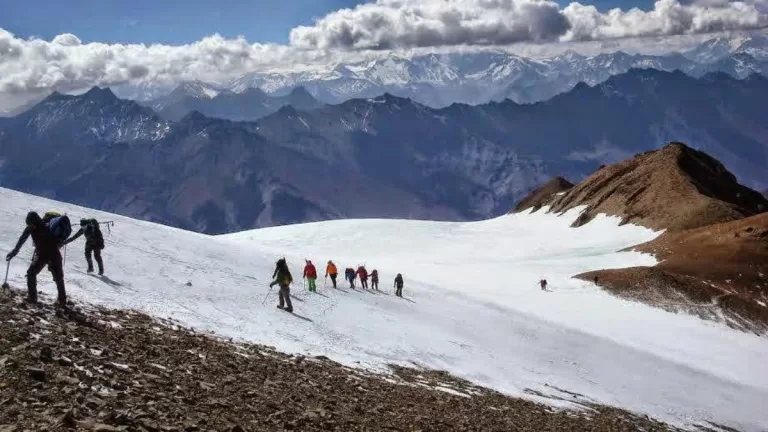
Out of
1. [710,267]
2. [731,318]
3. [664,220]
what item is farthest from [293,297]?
[664,220]

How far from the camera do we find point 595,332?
4884cm

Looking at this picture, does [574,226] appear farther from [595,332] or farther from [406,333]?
[406,333]

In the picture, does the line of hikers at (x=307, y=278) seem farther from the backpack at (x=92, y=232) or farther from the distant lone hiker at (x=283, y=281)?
the backpack at (x=92, y=232)

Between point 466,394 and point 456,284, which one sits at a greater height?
point 456,284

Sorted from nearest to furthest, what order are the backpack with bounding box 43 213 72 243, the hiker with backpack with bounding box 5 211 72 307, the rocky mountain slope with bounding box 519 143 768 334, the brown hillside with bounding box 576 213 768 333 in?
the hiker with backpack with bounding box 5 211 72 307 → the backpack with bounding box 43 213 72 243 → the brown hillside with bounding box 576 213 768 333 → the rocky mountain slope with bounding box 519 143 768 334

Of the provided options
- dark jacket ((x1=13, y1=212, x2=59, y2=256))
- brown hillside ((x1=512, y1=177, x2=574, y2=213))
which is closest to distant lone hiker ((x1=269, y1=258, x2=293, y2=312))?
dark jacket ((x1=13, y1=212, x2=59, y2=256))

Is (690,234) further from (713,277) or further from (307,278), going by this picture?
(307,278)

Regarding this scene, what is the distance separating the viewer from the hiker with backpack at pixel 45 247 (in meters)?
18.2

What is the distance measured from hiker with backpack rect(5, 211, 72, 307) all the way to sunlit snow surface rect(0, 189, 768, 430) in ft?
6.34

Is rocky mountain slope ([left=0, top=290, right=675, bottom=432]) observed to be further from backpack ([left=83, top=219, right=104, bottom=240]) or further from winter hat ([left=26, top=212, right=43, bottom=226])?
backpack ([left=83, top=219, right=104, bottom=240])

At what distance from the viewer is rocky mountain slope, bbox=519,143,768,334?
62281 millimetres

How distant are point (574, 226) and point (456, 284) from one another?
60612 mm

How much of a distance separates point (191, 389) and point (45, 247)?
7.32 metres

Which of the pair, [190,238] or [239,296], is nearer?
[239,296]
